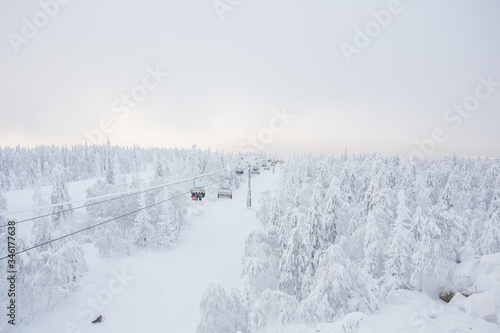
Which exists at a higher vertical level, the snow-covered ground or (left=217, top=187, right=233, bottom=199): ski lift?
(left=217, top=187, right=233, bottom=199): ski lift

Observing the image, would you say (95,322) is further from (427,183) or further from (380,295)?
(427,183)

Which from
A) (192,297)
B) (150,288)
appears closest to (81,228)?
(150,288)

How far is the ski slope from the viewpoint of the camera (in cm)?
1769

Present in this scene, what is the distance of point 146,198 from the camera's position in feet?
104

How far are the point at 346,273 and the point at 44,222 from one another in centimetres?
2618

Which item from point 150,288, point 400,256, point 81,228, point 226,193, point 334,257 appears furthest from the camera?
point 81,228

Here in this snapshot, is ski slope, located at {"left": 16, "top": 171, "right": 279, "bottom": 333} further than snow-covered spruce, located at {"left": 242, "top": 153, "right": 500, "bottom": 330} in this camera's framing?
Yes

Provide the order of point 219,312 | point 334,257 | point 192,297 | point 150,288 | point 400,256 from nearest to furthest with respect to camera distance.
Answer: point 219,312 < point 334,257 < point 400,256 < point 192,297 < point 150,288

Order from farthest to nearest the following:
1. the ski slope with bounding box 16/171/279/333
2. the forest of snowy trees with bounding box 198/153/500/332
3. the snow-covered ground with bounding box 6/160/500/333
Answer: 1. the ski slope with bounding box 16/171/279/333
2. the forest of snowy trees with bounding box 198/153/500/332
3. the snow-covered ground with bounding box 6/160/500/333

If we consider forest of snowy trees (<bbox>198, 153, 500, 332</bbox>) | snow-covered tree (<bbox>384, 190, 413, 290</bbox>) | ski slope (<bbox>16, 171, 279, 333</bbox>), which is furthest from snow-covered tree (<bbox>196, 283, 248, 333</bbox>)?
snow-covered tree (<bbox>384, 190, 413, 290</bbox>)

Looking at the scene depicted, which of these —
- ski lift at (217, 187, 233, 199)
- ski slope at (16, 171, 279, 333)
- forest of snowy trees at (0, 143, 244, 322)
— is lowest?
ski slope at (16, 171, 279, 333)

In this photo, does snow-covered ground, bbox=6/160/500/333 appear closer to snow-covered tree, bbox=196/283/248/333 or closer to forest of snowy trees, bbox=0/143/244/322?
snow-covered tree, bbox=196/283/248/333

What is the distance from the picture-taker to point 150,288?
2222 centimetres

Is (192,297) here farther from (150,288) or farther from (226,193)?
(226,193)
